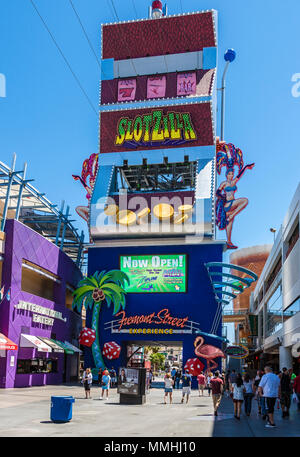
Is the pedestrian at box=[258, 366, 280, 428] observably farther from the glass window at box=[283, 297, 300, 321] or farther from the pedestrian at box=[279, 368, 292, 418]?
the glass window at box=[283, 297, 300, 321]

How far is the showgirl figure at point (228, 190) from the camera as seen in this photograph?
48.8 meters

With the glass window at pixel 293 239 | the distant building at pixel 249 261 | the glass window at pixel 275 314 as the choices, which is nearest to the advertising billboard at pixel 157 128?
the glass window at pixel 293 239

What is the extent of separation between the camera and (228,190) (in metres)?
50.6

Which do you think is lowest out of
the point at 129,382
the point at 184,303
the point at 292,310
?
the point at 129,382

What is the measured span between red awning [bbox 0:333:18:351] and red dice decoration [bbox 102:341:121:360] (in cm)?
1329

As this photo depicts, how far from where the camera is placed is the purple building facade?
3416 centimetres

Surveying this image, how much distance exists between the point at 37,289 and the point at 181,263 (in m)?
12.7

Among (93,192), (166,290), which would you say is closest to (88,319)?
(166,290)

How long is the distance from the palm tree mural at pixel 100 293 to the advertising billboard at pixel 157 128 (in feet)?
41.3

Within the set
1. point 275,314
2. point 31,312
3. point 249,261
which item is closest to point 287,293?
point 275,314

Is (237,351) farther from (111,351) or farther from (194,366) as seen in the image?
(111,351)

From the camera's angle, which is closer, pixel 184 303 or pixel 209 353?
pixel 209 353

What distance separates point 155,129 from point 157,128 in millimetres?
215

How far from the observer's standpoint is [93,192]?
49.3 metres
